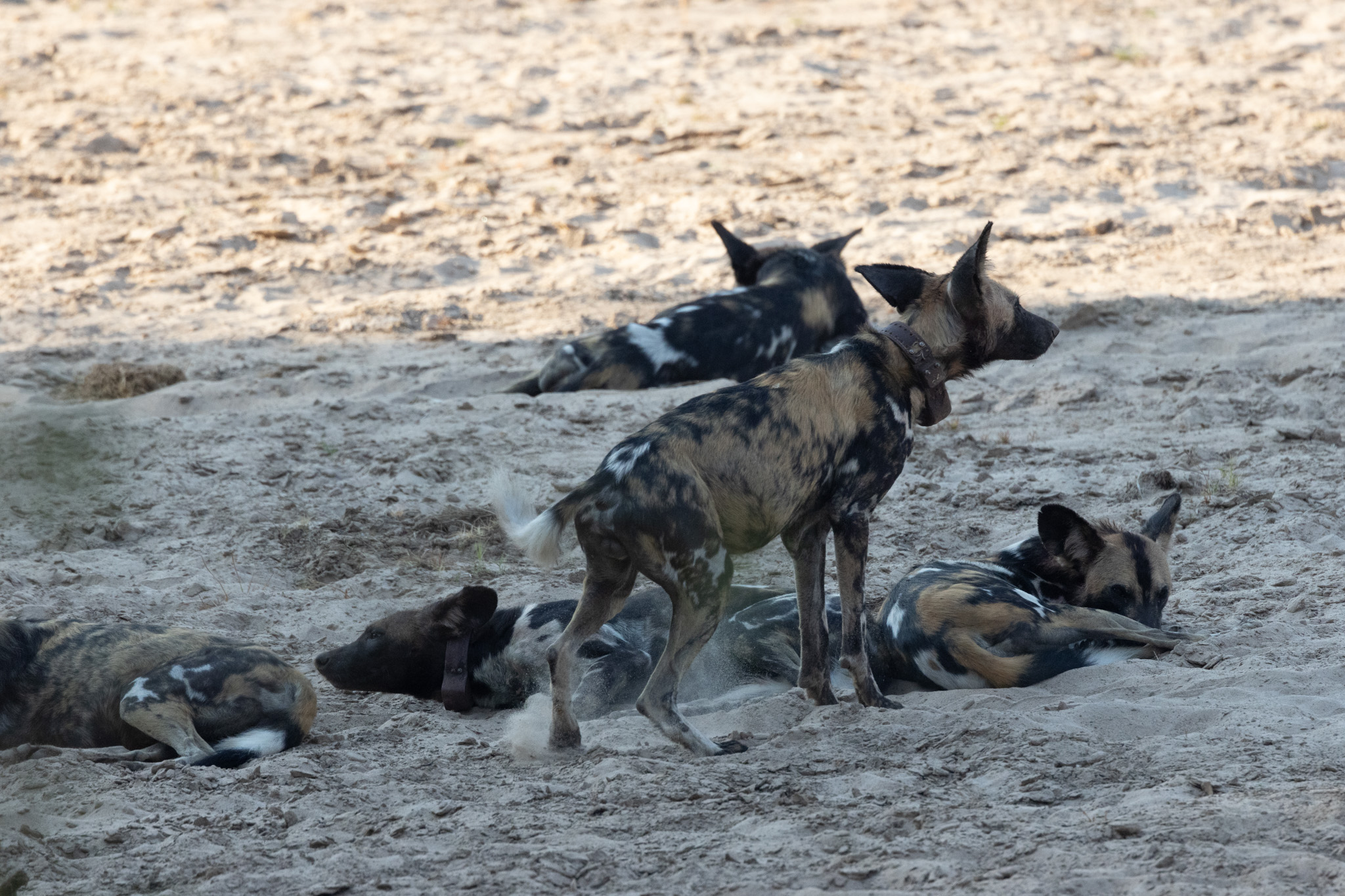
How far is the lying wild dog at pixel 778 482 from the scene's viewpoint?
3650mm

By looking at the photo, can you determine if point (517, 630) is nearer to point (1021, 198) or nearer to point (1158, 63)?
point (1021, 198)

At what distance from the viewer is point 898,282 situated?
14.2ft

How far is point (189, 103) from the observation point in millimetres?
11906

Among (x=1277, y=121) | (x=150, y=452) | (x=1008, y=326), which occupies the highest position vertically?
(x=1277, y=121)

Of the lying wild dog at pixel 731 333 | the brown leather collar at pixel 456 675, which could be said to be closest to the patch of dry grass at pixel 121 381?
the lying wild dog at pixel 731 333

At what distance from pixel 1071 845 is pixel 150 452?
195 inches

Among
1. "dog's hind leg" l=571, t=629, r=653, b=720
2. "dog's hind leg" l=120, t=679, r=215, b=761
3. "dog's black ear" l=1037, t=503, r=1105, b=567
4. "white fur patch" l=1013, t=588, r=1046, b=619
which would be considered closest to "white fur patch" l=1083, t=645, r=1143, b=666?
"white fur patch" l=1013, t=588, r=1046, b=619

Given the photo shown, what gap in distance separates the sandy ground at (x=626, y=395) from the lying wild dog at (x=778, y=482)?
30 cm

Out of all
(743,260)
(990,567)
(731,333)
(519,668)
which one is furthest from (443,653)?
(743,260)

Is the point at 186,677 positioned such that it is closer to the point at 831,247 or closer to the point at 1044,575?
the point at 1044,575

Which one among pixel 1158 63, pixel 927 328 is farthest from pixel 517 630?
pixel 1158 63

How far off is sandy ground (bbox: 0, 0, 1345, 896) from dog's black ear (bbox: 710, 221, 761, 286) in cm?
107

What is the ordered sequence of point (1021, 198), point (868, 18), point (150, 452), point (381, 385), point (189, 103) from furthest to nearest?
point (868, 18), point (189, 103), point (1021, 198), point (381, 385), point (150, 452)

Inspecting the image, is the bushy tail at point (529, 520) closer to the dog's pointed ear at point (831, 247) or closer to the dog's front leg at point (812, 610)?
the dog's front leg at point (812, 610)
